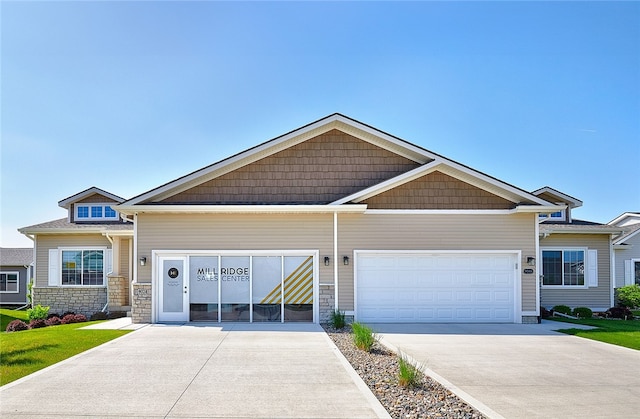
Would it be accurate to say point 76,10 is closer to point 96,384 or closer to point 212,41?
point 212,41

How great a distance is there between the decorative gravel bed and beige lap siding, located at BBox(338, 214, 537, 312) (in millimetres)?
5090

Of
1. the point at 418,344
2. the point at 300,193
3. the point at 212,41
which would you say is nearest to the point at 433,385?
the point at 418,344

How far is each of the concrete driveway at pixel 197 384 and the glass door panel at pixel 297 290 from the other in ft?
10.5

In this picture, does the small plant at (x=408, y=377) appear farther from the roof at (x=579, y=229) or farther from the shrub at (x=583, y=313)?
the shrub at (x=583, y=313)

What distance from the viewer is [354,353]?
9.51 m

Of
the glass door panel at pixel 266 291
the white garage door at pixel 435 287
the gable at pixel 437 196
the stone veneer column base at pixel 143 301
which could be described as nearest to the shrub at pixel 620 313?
the white garage door at pixel 435 287

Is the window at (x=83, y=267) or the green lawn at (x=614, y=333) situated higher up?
the window at (x=83, y=267)

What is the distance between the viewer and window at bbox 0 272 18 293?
27.3 meters

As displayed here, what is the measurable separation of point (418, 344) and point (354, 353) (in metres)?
1.92

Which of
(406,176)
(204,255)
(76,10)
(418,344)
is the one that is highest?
(76,10)

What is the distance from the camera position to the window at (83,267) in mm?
19531

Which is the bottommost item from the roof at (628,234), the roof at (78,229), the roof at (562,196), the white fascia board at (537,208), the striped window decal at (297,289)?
the striped window decal at (297,289)

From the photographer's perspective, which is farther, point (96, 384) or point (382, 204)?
point (382, 204)

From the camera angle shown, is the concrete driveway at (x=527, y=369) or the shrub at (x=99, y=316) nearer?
the concrete driveway at (x=527, y=369)
